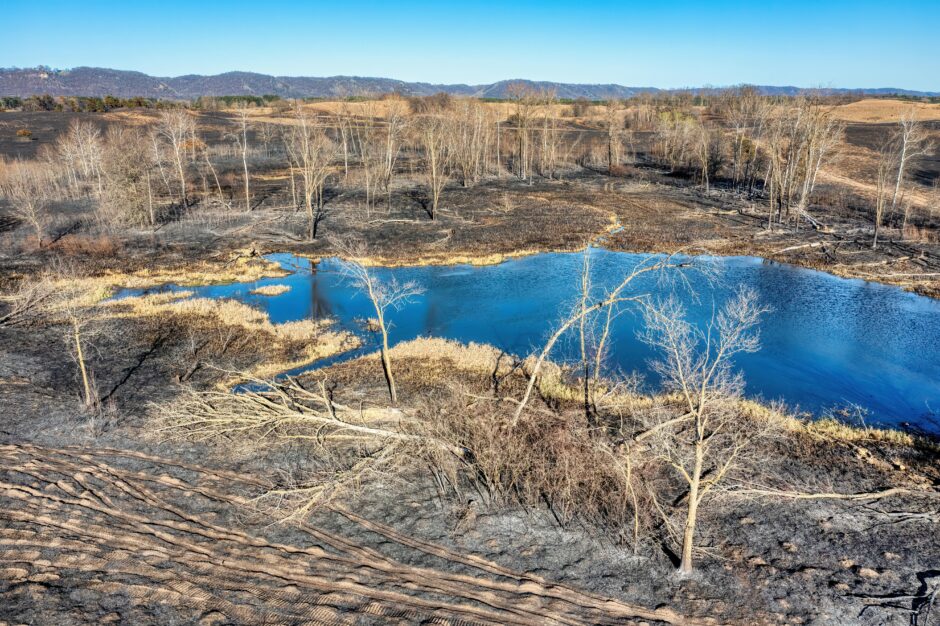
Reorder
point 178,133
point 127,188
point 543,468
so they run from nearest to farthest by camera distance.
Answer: point 543,468 → point 127,188 → point 178,133

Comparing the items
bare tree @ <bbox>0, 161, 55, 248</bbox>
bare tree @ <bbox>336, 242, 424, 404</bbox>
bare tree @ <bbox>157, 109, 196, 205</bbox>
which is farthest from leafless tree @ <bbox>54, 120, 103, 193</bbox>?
bare tree @ <bbox>336, 242, 424, 404</bbox>

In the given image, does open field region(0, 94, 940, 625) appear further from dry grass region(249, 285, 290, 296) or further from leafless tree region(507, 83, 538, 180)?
leafless tree region(507, 83, 538, 180)

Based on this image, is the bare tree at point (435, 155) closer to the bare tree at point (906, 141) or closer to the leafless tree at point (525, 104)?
the leafless tree at point (525, 104)

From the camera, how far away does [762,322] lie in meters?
30.0

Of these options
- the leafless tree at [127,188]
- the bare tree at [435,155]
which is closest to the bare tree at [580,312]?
the bare tree at [435,155]

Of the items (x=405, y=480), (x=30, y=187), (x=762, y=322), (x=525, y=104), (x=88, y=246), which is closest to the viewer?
(x=405, y=480)

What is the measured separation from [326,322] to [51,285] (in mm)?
16682

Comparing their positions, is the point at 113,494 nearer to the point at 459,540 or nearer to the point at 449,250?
the point at 459,540

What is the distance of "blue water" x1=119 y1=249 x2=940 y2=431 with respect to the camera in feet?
77.5

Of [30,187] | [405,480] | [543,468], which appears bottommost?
[405,480]

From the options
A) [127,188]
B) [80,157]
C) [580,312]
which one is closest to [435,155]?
[127,188]

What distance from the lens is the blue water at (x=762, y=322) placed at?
77.5 ft

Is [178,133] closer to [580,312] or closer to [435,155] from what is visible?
[435,155]

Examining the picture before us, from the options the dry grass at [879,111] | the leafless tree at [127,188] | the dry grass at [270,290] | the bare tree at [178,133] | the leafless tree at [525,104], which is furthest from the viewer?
the dry grass at [879,111]
